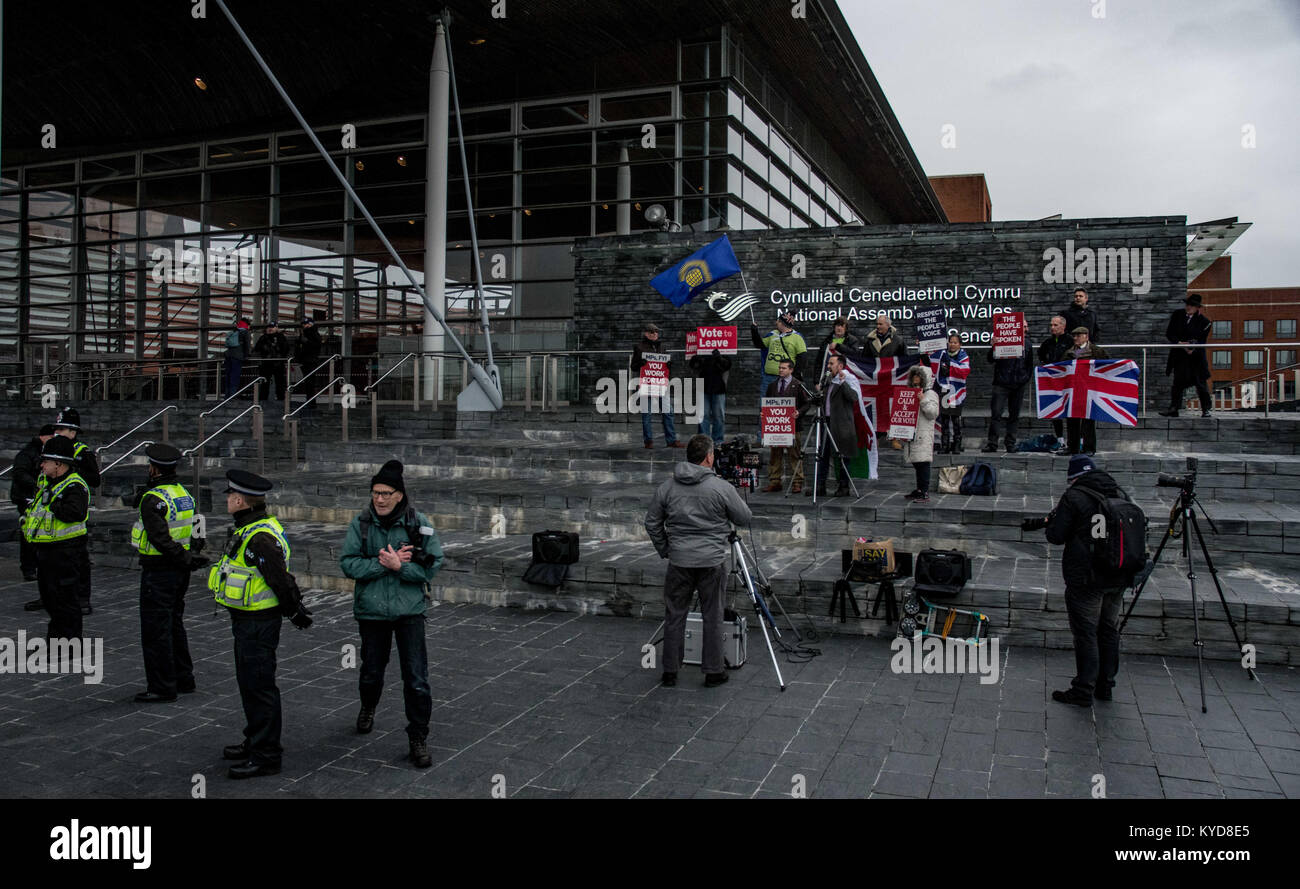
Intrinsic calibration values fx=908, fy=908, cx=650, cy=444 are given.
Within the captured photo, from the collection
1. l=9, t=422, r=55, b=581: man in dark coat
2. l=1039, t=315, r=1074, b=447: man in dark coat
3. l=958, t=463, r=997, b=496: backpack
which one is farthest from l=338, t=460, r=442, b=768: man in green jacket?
l=1039, t=315, r=1074, b=447: man in dark coat

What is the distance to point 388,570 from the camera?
5.50 metres

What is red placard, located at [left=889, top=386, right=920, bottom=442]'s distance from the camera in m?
11.4

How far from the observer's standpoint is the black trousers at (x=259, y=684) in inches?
204

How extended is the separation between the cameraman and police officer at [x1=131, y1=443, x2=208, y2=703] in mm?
6184

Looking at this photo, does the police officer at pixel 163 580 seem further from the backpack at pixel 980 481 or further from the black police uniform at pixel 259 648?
the backpack at pixel 980 481

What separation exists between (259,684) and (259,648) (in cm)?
20

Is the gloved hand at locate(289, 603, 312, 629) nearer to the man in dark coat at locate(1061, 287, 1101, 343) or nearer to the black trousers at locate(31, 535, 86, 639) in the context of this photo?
the black trousers at locate(31, 535, 86, 639)

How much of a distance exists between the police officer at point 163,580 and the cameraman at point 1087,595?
20.3 ft

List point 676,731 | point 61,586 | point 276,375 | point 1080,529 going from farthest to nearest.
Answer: point 276,375, point 61,586, point 1080,529, point 676,731
